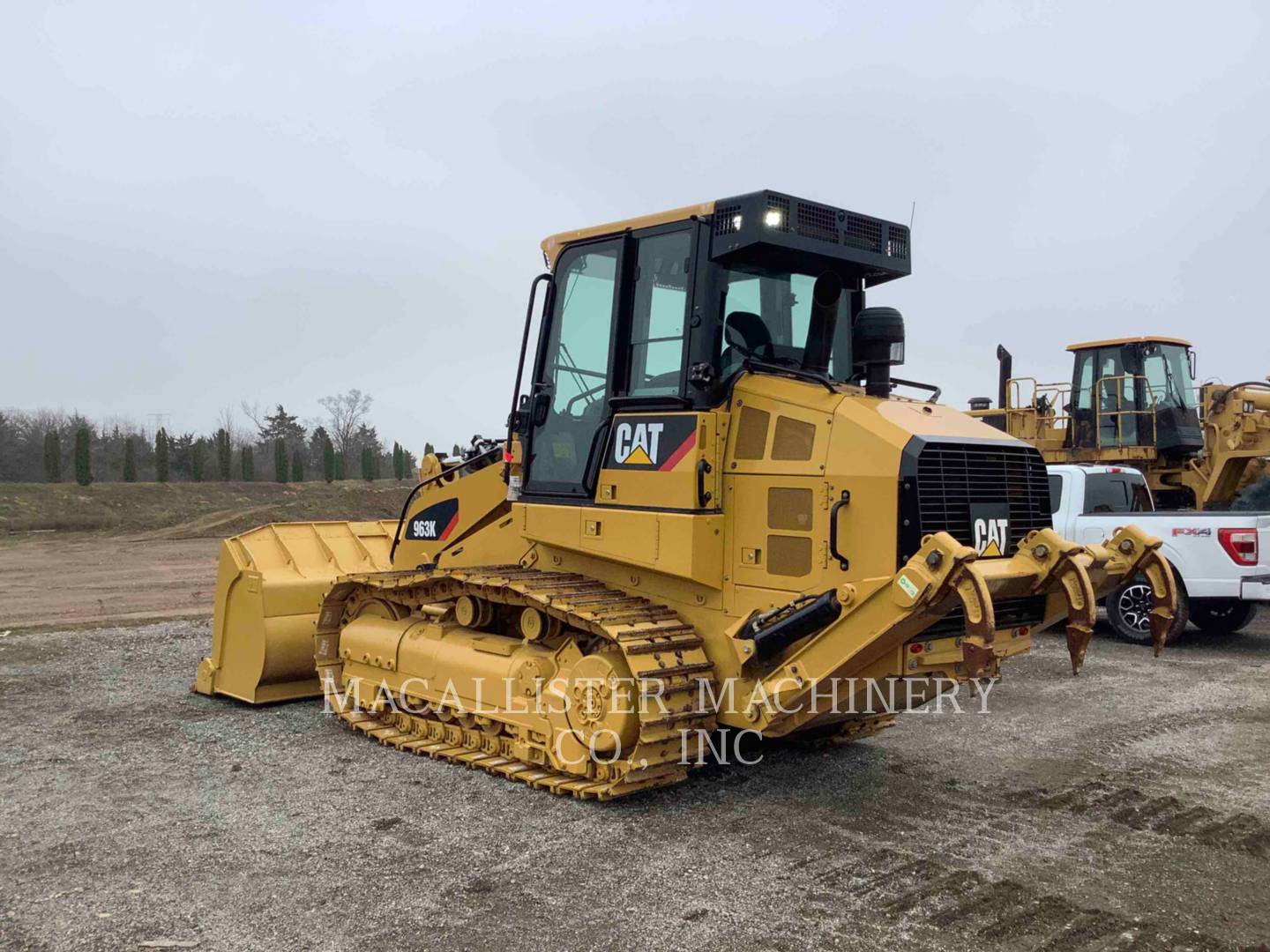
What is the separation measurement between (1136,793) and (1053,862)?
1.58m

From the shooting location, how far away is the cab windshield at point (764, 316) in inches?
239

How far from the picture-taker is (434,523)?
822cm

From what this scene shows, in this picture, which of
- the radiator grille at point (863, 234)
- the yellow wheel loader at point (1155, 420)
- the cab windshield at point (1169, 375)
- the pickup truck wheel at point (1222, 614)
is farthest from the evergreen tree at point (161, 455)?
the radiator grille at point (863, 234)

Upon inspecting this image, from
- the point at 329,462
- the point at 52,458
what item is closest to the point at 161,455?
the point at 52,458

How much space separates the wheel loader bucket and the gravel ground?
0.92 feet

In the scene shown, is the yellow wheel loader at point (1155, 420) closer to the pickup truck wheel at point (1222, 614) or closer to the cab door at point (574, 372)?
the pickup truck wheel at point (1222, 614)

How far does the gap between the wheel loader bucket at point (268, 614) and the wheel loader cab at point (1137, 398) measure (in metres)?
13.8

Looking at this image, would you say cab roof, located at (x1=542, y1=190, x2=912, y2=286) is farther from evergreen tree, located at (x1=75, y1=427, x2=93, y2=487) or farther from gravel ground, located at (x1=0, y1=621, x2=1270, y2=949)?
evergreen tree, located at (x1=75, y1=427, x2=93, y2=487)

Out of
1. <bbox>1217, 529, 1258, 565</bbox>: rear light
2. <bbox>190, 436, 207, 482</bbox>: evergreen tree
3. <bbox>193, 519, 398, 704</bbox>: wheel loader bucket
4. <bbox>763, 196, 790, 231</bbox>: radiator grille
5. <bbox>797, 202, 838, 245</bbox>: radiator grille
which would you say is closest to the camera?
<bbox>763, 196, 790, 231</bbox>: radiator grille

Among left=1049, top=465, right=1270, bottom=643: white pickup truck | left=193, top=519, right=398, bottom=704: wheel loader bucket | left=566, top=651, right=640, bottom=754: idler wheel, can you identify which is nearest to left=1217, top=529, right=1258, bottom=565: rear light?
left=1049, top=465, right=1270, bottom=643: white pickup truck

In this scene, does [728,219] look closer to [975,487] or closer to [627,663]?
[975,487]

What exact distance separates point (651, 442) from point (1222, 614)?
9.91m

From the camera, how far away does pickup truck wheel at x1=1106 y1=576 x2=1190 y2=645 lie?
12000 millimetres

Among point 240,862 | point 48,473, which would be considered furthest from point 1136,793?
point 48,473
